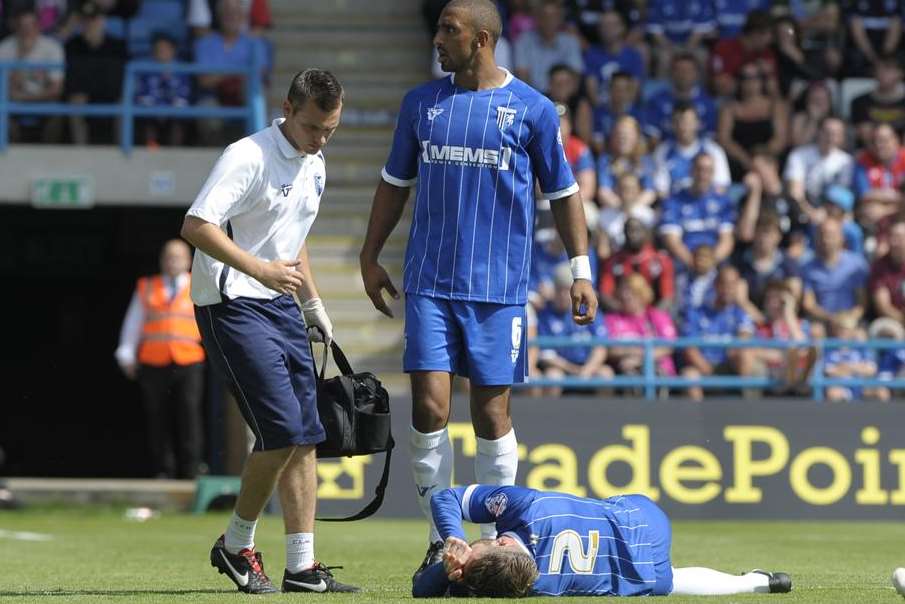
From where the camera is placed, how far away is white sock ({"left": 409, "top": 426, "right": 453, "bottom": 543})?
26.0 feet

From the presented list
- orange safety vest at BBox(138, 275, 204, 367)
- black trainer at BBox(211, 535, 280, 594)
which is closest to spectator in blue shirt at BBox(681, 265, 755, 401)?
orange safety vest at BBox(138, 275, 204, 367)

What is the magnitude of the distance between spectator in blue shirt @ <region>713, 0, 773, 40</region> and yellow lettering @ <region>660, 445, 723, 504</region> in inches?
239

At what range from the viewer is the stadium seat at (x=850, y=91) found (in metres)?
18.6

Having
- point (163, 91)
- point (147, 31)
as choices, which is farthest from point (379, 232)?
point (147, 31)

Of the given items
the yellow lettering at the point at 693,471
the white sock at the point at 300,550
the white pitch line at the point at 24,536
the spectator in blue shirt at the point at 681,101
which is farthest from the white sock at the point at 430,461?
the spectator in blue shirt at the point at 681,101

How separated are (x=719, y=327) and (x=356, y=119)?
199 inches

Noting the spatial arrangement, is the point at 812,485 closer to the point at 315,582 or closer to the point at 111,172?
the point at 111,172

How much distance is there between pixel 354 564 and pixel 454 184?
259 centimetres

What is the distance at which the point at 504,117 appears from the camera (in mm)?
7902

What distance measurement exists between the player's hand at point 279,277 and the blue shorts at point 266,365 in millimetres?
309

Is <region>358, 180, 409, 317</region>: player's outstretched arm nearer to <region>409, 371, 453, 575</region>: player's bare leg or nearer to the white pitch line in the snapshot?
<region>409, 371, 453, 575</region>: player's bare leg

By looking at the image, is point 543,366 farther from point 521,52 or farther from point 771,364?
point 521,52

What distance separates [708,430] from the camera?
1485cm

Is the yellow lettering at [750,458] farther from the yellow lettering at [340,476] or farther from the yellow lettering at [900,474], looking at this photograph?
the yellow lettering at [340,476]
